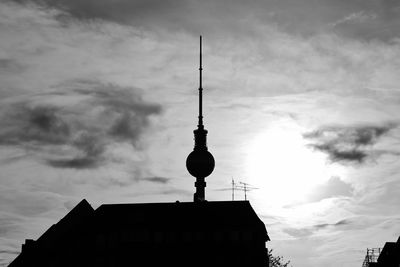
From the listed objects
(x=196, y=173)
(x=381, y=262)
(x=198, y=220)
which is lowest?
(x=381, y=262)

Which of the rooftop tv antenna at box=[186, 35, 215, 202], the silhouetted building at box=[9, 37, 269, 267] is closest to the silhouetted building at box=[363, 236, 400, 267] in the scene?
the silhouetted building at box=[9, 37, 269, 267]

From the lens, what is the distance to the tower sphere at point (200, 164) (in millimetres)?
164875

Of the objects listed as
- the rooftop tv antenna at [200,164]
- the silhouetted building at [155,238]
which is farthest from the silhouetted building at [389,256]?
the rooftop tv antenna at [200,164]

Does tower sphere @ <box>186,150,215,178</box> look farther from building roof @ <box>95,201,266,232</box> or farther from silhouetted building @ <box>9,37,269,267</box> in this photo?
silhouetted building @ <box>9,37,269,267</box>

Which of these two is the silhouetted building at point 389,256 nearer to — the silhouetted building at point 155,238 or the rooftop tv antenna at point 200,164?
the silhouetted building at point 155,238

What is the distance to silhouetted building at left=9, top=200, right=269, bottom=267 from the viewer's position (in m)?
87.9

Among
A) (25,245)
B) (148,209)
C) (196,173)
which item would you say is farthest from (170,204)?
(196,173)

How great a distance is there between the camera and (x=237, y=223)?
290 feet

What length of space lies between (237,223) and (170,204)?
11.0m

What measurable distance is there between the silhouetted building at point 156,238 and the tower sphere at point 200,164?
71027 millimetres

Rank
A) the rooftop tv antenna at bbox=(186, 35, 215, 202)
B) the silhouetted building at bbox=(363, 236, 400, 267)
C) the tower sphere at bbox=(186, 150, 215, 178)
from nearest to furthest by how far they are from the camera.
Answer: the silhouetted building at bbox=(363, 236, 400, 267), the rooftop tv antenna at bbox=(186, 35, 215, 202), the tower sphere at bbox=(186, 150, 215, 178)

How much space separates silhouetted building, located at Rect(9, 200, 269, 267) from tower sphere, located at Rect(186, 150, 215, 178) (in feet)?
233

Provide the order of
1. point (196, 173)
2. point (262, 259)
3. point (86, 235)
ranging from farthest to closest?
point (196, 173), point (86, 235), point (262, 259)

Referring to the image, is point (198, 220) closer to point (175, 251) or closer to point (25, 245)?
point (175, 251)
